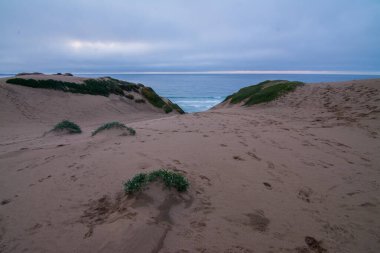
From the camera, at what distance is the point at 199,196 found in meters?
3.60

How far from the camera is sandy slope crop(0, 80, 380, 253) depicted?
272 cm

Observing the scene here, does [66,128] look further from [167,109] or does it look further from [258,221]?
[167,109]

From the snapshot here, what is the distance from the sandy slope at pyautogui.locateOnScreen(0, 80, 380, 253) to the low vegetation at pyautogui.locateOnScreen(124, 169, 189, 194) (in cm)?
12

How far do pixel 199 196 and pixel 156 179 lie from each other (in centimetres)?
65

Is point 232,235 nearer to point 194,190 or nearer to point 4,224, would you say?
point 194,190

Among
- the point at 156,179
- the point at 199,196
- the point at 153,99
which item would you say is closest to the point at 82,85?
the point at 153,99

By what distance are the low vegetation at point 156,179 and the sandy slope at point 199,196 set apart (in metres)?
0.12

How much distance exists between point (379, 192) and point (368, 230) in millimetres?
1333

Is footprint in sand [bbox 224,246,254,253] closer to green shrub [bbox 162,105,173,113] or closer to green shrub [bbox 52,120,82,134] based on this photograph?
green shrub [bbox 52,120,82,134]

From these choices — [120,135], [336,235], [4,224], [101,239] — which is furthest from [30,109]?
[336,235]

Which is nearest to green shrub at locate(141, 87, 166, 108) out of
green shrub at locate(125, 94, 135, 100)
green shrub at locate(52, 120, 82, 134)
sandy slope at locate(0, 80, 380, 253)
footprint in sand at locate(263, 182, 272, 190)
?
green shrub at locate(125, 94, 135, 100)

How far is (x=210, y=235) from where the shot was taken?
2789mm

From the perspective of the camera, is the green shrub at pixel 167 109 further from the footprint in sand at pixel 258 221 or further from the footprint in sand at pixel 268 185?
the footprint in sand at pixel 258 221

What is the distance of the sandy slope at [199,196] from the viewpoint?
2.72 m
